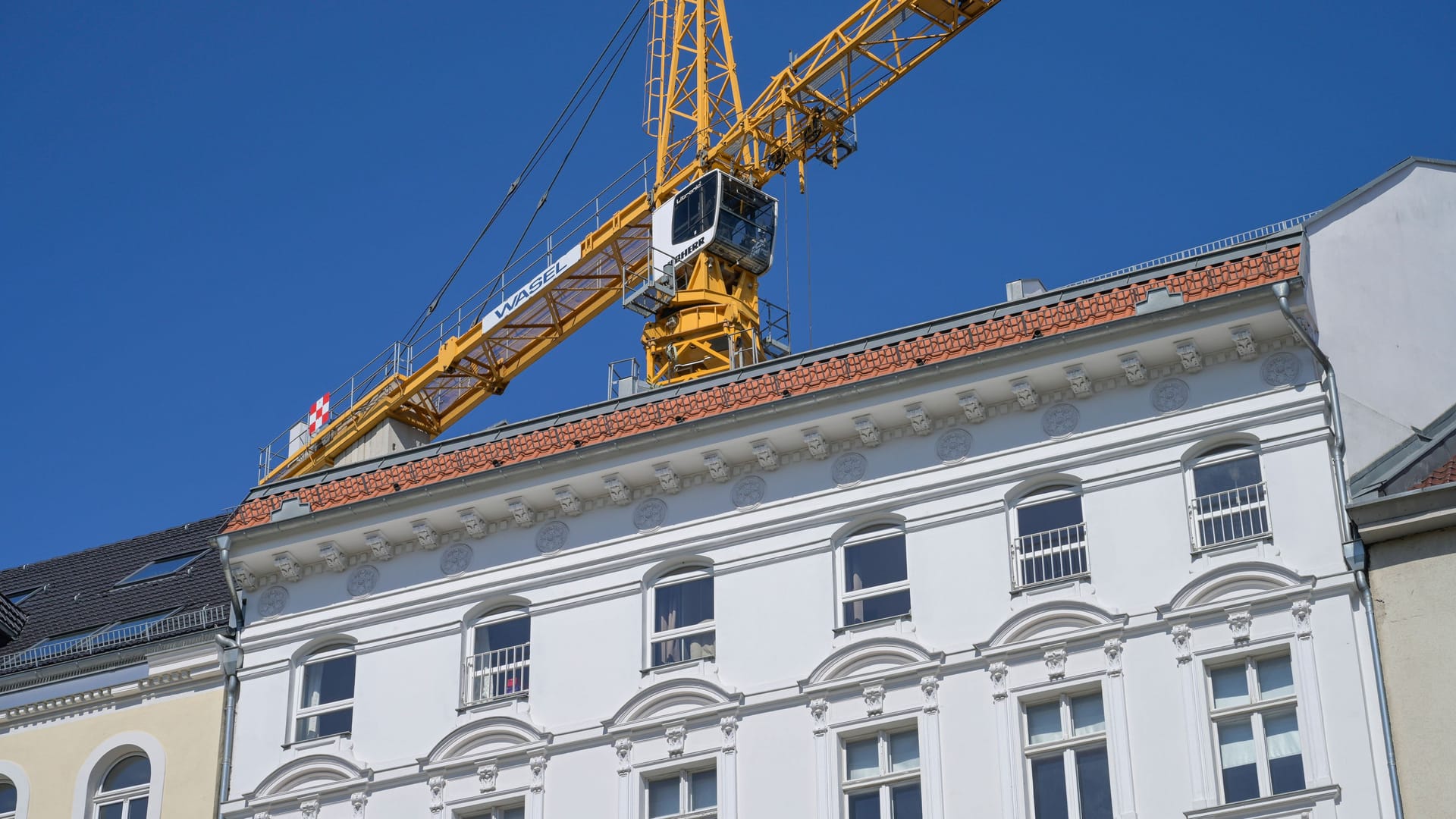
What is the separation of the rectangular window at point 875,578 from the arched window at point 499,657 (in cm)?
591

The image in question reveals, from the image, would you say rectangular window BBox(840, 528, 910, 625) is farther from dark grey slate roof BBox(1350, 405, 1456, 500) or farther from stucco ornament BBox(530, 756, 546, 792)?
dark grey slate roof BBox(1350, 405, 1456, 500)

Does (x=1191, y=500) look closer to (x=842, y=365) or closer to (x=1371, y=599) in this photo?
(x=1371, y=599)

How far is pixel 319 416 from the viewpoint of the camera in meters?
69.4

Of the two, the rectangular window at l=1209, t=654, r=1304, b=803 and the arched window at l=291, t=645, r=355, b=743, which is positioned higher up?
the arched window at l=291, t=645, r=355, b=743

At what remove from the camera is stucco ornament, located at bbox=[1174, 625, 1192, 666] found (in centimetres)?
3450

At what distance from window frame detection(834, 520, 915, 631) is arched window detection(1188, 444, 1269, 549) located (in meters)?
4.79

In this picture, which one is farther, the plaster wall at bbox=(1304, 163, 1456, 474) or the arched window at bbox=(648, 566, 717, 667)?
the arched window at bbox=(648, 566, 717, 667)

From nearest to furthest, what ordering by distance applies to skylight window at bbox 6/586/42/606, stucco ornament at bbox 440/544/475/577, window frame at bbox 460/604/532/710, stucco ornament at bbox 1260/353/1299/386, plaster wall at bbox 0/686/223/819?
stucco ornament at bbox 1260/353/1299/386 → window frame at bbox 460/604/532/710 → stucco ornament at bbox 440/544/475/577 → plaster wall at bbox 0/686/223/819 → skylight window at bbox 6/586/42/606

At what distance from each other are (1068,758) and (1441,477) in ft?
23.3

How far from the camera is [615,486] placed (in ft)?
131

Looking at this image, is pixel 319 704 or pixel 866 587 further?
pixel 319 704

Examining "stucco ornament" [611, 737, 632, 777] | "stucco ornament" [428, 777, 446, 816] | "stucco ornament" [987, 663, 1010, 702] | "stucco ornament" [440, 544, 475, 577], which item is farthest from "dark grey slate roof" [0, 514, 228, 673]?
"stucco ornament" [987, 663, 1010, 702]

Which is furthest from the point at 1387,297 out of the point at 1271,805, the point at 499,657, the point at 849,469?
the point at 499,657

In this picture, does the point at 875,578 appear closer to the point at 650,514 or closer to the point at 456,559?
the point at 650,514
